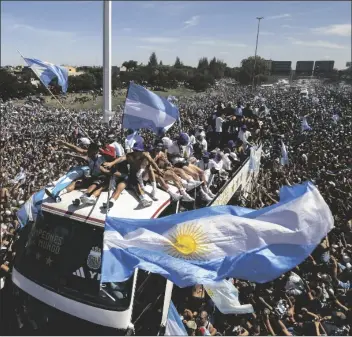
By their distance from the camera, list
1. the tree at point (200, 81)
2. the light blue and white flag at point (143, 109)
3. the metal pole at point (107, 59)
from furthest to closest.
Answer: the tree at point (200, 81) → the metal pole at point (107, 59) → the light blue and white flag at point (143, 109)

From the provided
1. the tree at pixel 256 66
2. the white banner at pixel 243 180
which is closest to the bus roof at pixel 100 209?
the white banner at pixel 243 180

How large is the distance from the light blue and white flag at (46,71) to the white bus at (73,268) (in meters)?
4.63

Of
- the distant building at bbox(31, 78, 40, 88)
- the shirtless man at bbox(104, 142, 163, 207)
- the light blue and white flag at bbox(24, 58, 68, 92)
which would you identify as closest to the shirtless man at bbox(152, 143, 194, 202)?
the shirtless man at bbox(104, 142, 163, 207)

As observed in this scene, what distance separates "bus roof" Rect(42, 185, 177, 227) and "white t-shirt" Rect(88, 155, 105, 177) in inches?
23.4

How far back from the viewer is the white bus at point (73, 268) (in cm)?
427

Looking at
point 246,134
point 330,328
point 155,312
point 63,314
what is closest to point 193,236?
point 155,312

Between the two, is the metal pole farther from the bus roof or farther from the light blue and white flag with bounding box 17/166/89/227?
the bus roof

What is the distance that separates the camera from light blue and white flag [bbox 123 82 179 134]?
7.37 meters

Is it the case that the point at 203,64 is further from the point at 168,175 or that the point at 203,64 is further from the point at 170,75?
the point at 168,175

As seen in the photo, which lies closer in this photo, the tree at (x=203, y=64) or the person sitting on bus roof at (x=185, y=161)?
the person sitting on bus roof at (x=185, y=161)

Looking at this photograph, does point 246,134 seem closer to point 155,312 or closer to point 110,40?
point 110,40

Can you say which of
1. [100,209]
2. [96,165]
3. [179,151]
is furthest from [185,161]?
[100,209]

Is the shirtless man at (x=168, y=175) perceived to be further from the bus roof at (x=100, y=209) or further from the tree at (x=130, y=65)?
the tree at (x=130, y=65)

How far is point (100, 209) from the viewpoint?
464 cm
